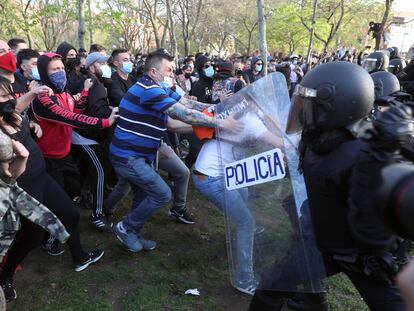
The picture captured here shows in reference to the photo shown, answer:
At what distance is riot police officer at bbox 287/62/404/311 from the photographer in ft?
5.96

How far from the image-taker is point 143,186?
142 inches

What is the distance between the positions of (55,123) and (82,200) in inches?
60.7

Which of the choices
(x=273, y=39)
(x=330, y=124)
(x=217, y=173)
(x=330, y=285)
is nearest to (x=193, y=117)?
(x=217, y=173)

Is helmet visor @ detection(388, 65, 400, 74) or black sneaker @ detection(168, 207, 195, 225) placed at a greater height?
helmet visor @ detection(388, 65, 400, 74)

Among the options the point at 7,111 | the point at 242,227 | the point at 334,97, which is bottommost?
the point at 242,227

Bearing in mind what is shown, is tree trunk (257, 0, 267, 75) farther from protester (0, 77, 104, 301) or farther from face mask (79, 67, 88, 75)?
protester (0, 77, 104, 301)

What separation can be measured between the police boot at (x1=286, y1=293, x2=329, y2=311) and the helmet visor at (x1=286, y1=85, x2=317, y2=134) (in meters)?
1.19

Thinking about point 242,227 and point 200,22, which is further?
point 200,22

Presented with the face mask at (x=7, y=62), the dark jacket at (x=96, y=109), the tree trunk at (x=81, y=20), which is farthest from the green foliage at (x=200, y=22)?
the face mask at (x=7, y=62)

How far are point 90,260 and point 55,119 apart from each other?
1.32 metres

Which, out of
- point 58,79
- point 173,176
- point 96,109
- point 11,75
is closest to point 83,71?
point 96,109

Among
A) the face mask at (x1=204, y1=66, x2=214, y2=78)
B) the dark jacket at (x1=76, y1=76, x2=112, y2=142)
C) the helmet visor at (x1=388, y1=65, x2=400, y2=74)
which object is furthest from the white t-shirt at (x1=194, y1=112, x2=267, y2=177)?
the helmet visor at (x1=388, y1=65, x2=400, y2=74)

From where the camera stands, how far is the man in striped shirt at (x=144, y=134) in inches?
132

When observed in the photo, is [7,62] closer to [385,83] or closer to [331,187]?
[331,187]
